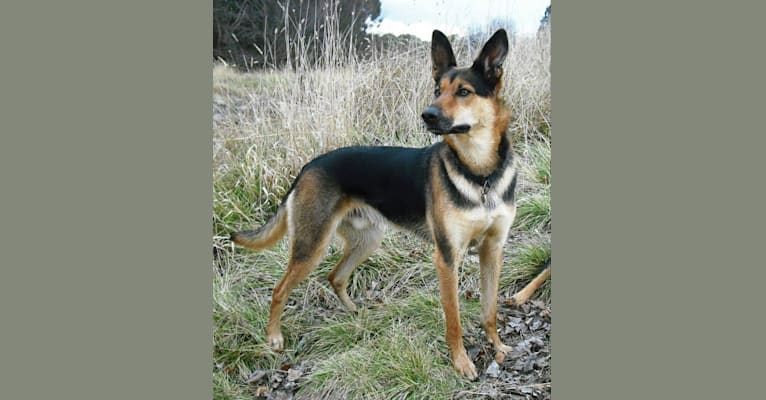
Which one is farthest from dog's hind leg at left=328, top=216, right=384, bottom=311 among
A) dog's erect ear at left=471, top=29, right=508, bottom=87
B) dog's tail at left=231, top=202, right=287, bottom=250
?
dog's erect ear at left=471, top=29, right=508, bottom=87

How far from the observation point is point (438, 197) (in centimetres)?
392

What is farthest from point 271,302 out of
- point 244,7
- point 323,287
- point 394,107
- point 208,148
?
point 244,7

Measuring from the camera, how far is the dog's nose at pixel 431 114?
349 cm

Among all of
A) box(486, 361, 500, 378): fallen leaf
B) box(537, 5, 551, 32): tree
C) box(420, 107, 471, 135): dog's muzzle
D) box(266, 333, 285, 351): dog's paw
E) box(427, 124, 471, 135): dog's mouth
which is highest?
box(537, 5, 551, 32): tree

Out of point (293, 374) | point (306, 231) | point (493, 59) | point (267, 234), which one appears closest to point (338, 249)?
point (306, 231)

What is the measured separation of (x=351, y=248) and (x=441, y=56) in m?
1.49

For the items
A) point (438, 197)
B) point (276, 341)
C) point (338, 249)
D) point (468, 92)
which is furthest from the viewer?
point (338, 249)

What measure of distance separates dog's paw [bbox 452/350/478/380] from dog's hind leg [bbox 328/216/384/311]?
0.85 metres

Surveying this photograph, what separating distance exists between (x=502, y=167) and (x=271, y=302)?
5.81 ft

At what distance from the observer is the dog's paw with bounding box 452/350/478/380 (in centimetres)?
388

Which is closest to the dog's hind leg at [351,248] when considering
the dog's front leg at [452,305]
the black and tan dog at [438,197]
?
the black and tan dog at [438,197]

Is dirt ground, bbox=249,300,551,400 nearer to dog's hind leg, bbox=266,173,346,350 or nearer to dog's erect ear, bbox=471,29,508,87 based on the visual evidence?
dog's hind leg, bbox=266,173,346,350

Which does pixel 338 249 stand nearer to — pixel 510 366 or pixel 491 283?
pixel 491 283

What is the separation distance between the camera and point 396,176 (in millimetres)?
4156
